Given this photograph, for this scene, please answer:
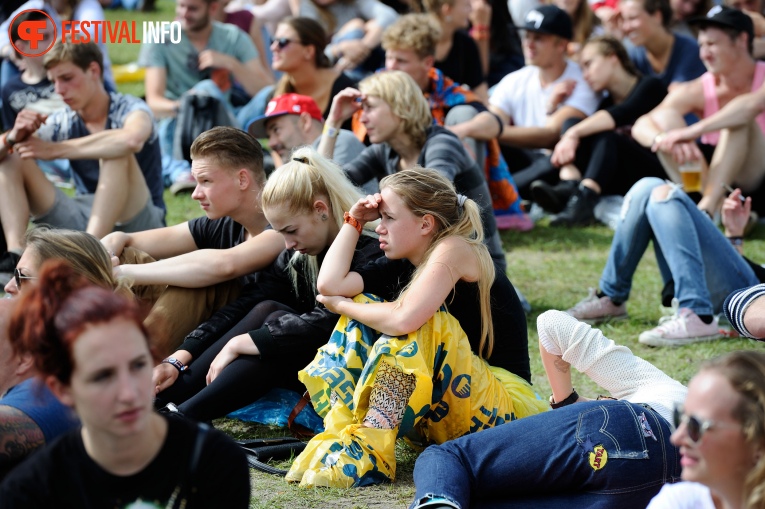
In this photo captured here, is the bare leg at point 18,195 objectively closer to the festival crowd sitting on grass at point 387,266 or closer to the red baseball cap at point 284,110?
the festival crowd sitting on grass at point 387,266

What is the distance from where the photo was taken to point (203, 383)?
4102mm

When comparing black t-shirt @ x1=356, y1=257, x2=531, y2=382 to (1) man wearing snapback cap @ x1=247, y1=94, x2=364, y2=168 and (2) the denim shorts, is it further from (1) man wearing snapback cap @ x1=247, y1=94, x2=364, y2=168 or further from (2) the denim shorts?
(2) the denim shorts

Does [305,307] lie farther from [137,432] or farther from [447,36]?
[447,36]

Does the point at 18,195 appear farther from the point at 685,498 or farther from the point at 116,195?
the point at 685,498

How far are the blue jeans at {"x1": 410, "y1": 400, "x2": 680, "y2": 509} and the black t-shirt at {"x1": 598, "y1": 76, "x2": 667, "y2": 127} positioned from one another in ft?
15.5

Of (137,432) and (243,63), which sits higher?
(137,432)

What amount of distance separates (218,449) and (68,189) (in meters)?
6.29

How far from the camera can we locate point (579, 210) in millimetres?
7246

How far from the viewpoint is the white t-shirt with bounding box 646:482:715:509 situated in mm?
2292

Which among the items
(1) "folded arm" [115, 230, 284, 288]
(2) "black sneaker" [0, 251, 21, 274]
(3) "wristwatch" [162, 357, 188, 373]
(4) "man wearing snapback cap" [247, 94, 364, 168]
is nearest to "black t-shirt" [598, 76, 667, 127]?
(4) "man wearing snapback cap" [247, 94, 364, 168]

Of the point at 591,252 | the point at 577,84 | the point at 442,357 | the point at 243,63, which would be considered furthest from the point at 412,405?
the point at 243,63

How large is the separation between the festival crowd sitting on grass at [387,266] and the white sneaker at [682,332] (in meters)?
0.01

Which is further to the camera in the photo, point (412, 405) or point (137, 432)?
point (412, 405)

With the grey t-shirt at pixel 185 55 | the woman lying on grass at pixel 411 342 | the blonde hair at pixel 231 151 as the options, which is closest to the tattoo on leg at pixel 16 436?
the woman lying on grass at pixel 411 342
